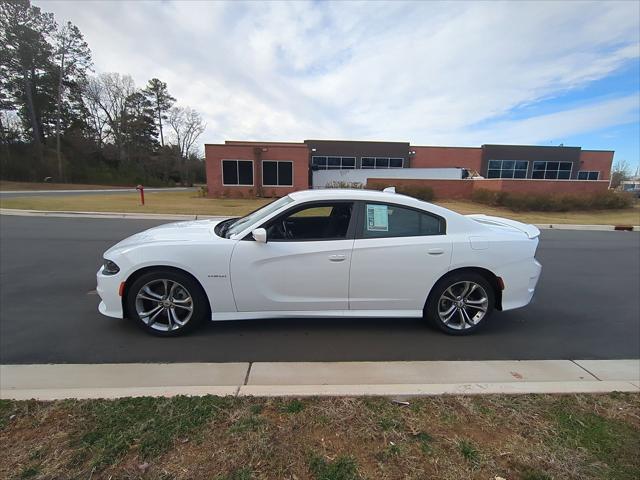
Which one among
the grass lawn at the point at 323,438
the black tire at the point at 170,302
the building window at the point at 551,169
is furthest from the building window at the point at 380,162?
the grass lawn at the point at 323,438

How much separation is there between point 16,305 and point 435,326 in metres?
5.19

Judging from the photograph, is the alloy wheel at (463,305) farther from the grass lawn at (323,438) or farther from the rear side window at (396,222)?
the grass lawn at (323,438)

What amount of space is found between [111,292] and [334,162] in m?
35.7

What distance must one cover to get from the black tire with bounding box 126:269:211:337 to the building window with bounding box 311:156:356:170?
35073mm

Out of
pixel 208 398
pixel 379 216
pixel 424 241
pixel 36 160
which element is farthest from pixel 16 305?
pixel 36 160

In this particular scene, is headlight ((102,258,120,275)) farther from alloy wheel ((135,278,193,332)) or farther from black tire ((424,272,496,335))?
black tire ((424,272,496,335))

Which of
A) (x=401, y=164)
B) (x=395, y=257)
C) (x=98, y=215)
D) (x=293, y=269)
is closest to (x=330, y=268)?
(x=293, y=269)

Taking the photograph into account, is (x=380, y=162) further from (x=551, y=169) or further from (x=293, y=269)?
(x=293, y=269)

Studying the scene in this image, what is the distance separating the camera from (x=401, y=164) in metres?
38.4

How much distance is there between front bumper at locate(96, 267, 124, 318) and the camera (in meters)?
3.36

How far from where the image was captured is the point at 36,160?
147 ft

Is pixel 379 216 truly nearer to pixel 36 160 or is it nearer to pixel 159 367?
pixel 159 367

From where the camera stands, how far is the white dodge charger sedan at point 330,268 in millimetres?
3359

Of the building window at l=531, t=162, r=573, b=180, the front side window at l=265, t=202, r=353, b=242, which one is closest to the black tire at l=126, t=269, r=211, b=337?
the front side window at l=265, t=202, r=353, b=242
